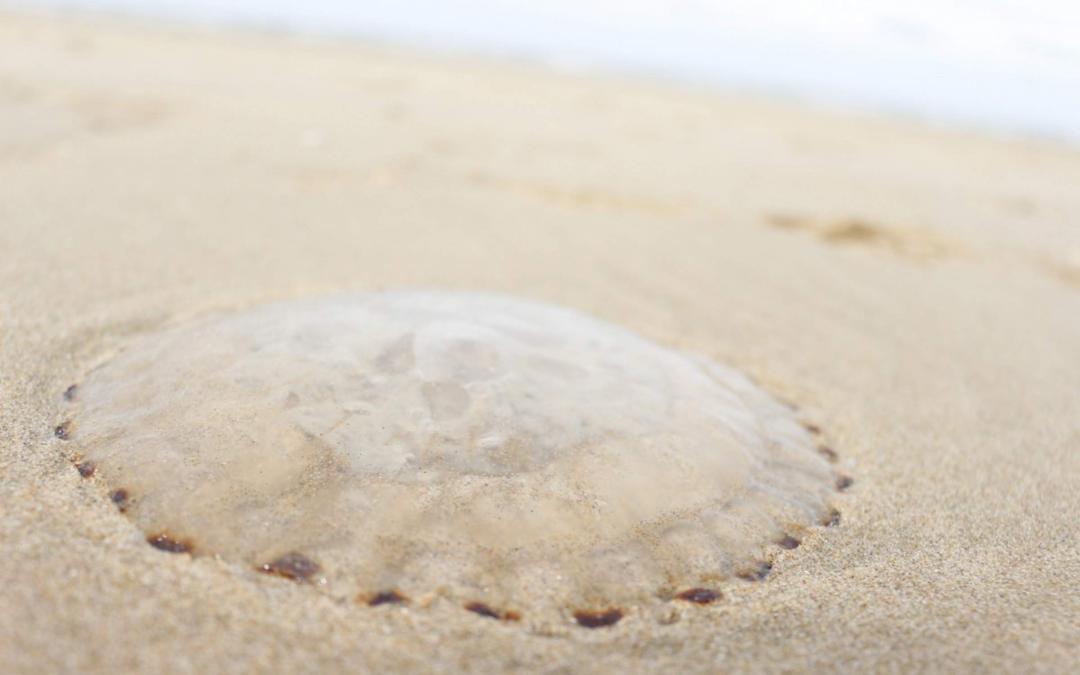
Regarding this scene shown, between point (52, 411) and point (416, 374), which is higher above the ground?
point (416, 374)

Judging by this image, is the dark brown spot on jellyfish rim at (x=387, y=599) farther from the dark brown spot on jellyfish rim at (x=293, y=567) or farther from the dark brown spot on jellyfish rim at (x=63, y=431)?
the dark brown spot on jellyfish rim at (x=63, y=431)

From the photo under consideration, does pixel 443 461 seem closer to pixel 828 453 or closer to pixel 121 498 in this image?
pixel 121 498

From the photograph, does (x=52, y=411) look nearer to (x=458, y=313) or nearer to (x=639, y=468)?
(x=458, y=313)

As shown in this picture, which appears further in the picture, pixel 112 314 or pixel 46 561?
pixel 112 314

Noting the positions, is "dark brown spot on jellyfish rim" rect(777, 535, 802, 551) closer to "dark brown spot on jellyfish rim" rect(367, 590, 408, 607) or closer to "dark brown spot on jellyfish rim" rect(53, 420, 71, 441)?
"dark brown spot on jellyfish rim" rect(367, 590, 408, 607)

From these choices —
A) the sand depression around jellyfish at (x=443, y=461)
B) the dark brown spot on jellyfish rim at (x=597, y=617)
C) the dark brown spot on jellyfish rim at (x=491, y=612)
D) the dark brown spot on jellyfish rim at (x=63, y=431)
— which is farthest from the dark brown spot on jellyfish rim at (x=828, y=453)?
the dark brown spot on jellyfish rim at (x=63, y=431)

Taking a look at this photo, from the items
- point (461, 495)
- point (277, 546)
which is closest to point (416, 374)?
point (461, 495)
